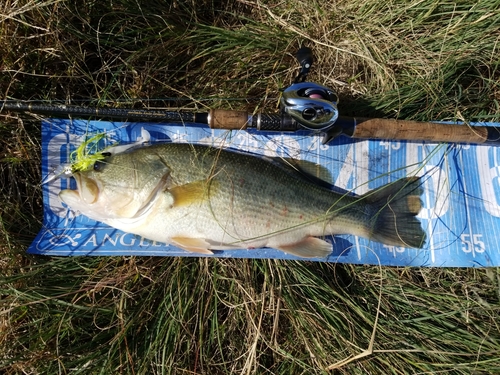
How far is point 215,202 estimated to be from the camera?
2264 mm

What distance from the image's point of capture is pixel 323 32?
286 centimetres

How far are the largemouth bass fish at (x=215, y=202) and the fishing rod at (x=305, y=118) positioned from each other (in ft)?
0.74

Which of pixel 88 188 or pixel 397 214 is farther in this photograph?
pixel 397 214

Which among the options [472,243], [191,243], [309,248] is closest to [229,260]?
[191,243]

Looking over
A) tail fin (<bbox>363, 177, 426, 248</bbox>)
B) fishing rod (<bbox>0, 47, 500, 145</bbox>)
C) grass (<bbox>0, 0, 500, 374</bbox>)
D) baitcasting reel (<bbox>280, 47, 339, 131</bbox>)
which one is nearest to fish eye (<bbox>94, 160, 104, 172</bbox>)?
fishing rod (<bbox>0, 47, 500, 145</bbox>)

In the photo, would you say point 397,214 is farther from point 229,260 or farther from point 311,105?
point 229,260

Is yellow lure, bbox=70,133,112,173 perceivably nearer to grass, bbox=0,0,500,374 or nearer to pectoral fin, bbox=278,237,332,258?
grass, bbox=0,0,500,374

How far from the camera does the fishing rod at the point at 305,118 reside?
2215 millimetres

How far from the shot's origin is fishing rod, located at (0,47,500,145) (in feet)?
7.27

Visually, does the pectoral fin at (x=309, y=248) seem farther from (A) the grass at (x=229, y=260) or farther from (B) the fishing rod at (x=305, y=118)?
(B) the fishing rod at (x=305, y=118)

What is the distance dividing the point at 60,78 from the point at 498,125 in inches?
134

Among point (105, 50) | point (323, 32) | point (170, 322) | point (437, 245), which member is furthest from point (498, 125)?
point (105, 50)

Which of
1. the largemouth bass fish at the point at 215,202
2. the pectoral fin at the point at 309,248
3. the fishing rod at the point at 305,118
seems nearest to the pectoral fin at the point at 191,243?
the largemouth bass fish at the point at 215,202

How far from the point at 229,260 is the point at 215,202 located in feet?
2.15
